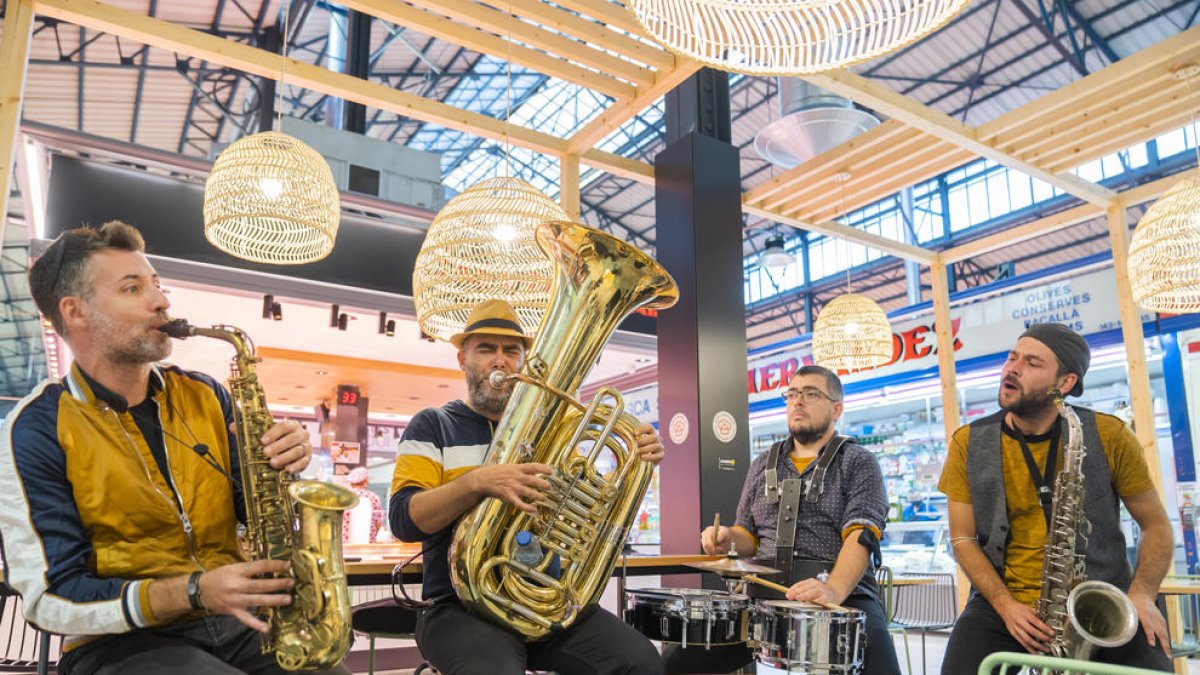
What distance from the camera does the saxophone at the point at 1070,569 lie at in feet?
8.24

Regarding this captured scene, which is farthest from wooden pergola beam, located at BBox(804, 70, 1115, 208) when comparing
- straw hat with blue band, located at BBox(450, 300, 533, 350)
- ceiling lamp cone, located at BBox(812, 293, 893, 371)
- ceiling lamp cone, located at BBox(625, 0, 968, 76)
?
straw hat with blue band, located at BBox(450, 300, 533, 350)

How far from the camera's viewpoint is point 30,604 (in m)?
1.88

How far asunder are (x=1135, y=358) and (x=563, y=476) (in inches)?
218

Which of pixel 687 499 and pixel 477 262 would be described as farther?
pixel 687 499

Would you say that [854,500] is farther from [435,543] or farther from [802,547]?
[435,543]

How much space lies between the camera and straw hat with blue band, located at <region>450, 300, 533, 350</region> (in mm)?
2984

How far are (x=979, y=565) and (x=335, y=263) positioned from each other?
6.60 m

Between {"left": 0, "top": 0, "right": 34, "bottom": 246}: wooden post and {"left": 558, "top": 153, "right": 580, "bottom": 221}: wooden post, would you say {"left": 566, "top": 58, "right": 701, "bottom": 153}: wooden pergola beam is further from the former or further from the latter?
{"left": 0, "top": 0, "right": 34, "bottom": 246}: wooden post

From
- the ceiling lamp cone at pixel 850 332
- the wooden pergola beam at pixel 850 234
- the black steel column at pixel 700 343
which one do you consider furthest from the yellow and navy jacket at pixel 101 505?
the wooden pergola beam at pixel 850 234

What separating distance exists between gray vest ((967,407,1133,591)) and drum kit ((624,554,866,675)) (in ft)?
2.40

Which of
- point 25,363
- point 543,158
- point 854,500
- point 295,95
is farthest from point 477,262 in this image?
point 25,363

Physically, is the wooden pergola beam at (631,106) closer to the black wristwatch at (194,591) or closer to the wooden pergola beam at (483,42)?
the wooden pergola beam at (483,42)

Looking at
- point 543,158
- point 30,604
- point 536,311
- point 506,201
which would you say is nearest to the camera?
point 30,604

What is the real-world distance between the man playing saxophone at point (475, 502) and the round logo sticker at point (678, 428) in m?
2.85
